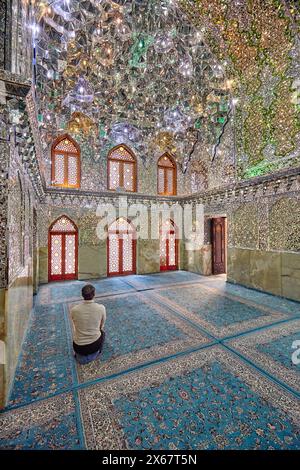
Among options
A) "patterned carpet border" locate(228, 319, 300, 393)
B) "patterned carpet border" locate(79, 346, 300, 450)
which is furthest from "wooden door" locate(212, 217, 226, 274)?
"patterned carpet border" locate(79, 346, 300, 450)

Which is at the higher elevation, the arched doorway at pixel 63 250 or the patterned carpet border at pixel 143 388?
the arched doorway at pixel 63 250

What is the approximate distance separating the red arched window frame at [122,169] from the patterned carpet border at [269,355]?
7243mm

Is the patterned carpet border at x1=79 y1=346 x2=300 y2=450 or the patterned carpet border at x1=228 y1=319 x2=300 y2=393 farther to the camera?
the patterned carpet border at x1=228 y1=319 x2=300 y2=393

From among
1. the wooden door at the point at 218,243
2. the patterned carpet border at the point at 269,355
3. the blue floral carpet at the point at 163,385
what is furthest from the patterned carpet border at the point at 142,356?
the wooden door at the point at 218,243

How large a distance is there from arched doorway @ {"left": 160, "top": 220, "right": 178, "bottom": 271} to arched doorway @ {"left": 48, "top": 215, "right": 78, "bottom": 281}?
391 centimetres

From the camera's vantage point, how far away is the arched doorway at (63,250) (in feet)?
26.0

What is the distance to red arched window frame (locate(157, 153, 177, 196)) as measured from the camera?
32.6ft

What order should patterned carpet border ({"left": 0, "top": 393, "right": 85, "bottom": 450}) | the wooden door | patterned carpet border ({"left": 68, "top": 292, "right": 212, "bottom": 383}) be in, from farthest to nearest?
the wooden door
patterned carpet border ({"left": 68, "top": 292, "right": 212, "bottom": 383})
patterned carpet border ({"left": 0, "top": 393, "right": 85, "bottom": 450})

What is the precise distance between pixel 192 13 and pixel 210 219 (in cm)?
667

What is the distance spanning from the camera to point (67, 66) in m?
6.36

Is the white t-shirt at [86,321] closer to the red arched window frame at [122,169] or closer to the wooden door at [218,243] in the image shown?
the red arched window frame at [122,169]

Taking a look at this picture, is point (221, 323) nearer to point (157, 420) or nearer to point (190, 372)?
point (190, 372)

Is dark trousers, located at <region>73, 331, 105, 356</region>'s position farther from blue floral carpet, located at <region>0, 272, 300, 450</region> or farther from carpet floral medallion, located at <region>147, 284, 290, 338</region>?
carpet floral medallion, located at <region>147, 284, 290, 338</region>

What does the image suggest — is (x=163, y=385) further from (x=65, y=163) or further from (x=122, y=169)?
(x=122, y=169)
